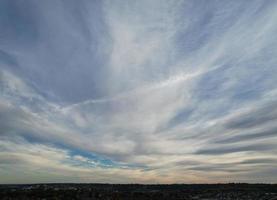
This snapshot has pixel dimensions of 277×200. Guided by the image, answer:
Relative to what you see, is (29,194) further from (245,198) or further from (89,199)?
(245,198)

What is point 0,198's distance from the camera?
6750 cm

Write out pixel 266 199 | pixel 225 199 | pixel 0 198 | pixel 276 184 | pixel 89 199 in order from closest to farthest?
pixel 0 198 < pixel 89 199 < pixel 266 199 < pixel 225 199 < pixel 276 184

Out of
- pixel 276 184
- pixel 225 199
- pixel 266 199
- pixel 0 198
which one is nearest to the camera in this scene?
pixel 0 198

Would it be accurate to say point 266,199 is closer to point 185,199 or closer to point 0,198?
point 185,199

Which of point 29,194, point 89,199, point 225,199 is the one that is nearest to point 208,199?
point 225,199

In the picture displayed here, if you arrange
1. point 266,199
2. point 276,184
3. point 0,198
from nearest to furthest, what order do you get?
point 0,198
point 266,199
point 276,184

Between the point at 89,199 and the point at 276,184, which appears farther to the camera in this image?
the point at 276,184

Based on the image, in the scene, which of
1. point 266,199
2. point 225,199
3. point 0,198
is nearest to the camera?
point 0,198

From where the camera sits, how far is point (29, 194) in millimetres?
77188

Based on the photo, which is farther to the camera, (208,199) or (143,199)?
(208,199)

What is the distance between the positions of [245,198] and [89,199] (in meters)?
46.7

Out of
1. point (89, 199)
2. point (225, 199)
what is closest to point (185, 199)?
point (225, 199)

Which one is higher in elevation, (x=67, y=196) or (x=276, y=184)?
(x=276, y=184)

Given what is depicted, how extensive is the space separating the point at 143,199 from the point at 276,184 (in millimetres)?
82666
